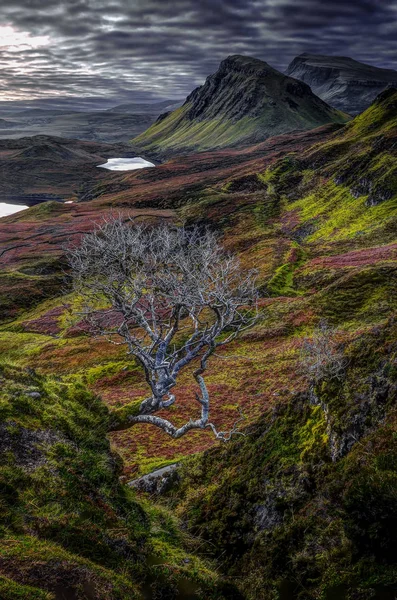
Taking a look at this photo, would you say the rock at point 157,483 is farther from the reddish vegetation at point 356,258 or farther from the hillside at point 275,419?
the reddish vegetation at point 356,258

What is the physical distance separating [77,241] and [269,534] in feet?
266

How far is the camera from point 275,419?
14539 millimetres

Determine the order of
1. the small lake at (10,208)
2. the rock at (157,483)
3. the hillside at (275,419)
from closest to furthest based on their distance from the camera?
the hillside at (275,419) → the rock at (157,483) → the small lake at (10,208)

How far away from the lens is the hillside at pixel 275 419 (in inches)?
336

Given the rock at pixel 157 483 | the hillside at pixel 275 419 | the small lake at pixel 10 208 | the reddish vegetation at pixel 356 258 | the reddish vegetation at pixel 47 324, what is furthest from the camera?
the small lake at pixel 10 208

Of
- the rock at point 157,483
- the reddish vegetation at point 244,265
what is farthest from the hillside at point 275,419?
the rock at point 157,483

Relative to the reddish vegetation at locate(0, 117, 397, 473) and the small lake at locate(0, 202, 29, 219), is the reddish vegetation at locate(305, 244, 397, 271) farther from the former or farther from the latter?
the small lake at locate(0, 202, 29, 219)

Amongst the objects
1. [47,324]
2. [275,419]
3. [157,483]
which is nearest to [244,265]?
[47,324]

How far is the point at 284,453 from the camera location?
12.8 m

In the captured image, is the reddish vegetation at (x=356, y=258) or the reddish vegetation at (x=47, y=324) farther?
the reddish vegetation at (x=47, y=324)

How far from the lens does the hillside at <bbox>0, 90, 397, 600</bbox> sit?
28.0ft

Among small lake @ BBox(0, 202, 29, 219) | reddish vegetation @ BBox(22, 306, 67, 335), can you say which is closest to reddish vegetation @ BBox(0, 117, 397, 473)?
reddish vegetation @ BBox(22, 306, 67, 335)

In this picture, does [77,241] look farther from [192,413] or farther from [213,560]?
[213,560]

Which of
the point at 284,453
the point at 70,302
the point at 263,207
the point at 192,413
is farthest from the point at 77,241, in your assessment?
the point at 284,453
